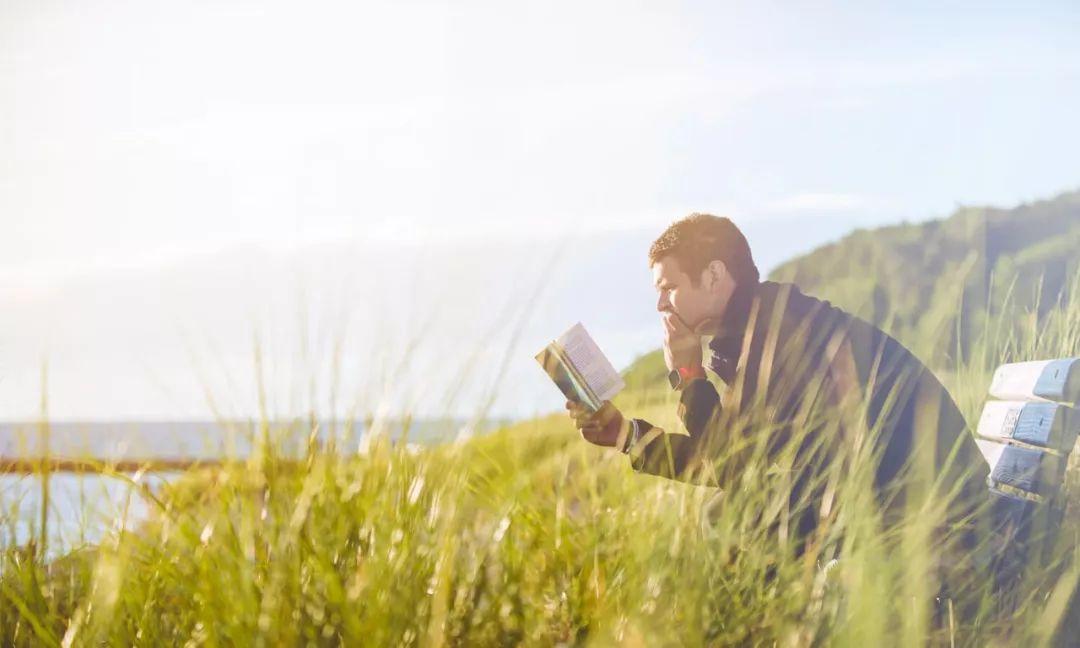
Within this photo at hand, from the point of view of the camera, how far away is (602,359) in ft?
10.8

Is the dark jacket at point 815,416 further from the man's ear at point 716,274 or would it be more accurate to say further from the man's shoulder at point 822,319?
the man's ear at point 716,274

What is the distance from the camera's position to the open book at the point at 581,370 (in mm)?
3250

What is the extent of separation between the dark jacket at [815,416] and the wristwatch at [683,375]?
288mm

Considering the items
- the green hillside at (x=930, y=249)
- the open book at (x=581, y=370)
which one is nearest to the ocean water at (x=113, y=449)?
the open book at (x=581, y=370)

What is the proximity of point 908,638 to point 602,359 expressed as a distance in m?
1.21

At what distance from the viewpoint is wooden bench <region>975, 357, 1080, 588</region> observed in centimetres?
349

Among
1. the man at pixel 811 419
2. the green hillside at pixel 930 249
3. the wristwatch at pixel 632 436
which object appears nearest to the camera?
the man at pixel 811 419

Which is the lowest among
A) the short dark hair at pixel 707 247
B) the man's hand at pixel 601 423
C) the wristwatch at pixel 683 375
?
the man's hand at pixel 601 423


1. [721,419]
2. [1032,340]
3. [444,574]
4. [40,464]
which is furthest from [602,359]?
[1032,340]

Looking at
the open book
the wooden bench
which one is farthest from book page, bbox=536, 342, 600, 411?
the wooden bench

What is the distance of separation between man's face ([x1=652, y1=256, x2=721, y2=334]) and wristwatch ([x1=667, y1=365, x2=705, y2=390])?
18 cm

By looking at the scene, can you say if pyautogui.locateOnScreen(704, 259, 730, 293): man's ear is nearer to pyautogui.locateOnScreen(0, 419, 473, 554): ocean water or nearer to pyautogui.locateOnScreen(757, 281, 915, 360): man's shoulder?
pyautogui.locateOnScreen(757, 281, 915, 360): man's shoulder

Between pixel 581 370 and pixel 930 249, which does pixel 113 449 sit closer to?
pixel 581 370

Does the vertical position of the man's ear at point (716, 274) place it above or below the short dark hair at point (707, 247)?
below
